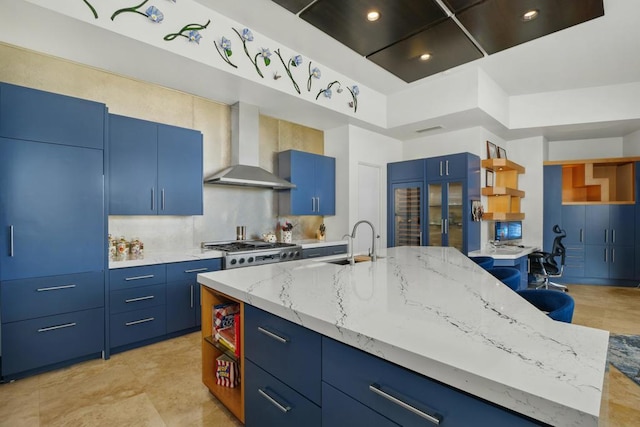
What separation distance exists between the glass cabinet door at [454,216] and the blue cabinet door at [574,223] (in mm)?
2272

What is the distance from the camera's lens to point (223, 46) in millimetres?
2979

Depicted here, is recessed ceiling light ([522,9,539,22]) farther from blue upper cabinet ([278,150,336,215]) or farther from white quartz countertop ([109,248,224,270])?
white quartz countertop ([109,248,224,270])

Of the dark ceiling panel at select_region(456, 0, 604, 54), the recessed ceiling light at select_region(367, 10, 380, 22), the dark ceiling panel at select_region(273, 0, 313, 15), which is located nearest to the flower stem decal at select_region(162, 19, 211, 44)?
the dark ceiling panel at select_region(273, 0, 313, 15)

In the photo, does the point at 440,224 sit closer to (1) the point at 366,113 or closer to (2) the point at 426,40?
(1) the point at 366,113

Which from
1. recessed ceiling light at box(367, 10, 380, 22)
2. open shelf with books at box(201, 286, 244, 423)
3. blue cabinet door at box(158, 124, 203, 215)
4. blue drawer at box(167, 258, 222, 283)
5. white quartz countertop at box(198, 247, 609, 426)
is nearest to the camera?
white quartz countertop at box(198, 247, 609, 426)

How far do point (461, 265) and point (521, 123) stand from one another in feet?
12.9

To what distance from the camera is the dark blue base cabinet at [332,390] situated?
0.81m

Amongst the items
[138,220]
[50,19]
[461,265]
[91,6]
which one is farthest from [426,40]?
[138,220]

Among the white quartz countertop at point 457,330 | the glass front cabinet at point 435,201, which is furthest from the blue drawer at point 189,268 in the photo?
the glass front cabinet at point 435,201

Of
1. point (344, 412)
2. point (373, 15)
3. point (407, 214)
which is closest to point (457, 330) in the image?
point (344, 412)

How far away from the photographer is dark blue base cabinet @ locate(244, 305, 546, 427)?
0.81 metres

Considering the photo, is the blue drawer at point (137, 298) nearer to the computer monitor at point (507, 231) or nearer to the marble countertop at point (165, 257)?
the marble countertop at point (165, 257)

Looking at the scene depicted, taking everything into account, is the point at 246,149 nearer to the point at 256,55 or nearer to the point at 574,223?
the point at 256,55

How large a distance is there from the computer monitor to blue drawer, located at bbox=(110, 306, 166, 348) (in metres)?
5.04
